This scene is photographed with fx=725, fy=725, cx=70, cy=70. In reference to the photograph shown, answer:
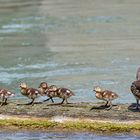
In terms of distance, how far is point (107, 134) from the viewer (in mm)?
11383

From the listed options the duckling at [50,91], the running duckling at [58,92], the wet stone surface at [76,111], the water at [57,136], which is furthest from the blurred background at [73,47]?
the water at [57,136]

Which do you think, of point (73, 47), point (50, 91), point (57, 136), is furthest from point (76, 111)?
point (73, 47)

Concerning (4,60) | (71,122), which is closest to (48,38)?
(4,60)

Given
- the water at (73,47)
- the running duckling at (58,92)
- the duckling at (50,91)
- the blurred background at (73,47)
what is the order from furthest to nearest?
the blurred background at (73,47) < the water at (73,47) < the duckling at (50,91) < the running duckling at (58,92)

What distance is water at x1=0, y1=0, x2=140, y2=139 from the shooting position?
18.2 m

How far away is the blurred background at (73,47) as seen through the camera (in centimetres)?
1834

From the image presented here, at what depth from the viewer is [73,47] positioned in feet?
82.4

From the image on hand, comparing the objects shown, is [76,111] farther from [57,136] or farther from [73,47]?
[73,47]

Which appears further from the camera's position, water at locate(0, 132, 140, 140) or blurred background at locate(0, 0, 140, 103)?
blurred background at locate(0, 0, 140, 103)

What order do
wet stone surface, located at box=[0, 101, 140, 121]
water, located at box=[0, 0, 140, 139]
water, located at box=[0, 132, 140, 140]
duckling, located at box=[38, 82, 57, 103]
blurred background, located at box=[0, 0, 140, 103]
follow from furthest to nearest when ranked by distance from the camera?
blurred background, located at box=[0, 0, 140, 103], water, located at box=[0, 0, 140, 139], duckling, located at box=[38, 82, 57, 103], wet stone surface, located at box=[0, 101, 140, 121], water, located at box=[0, 132, 140, 140]

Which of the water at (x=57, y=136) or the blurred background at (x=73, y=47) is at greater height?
the blurred background at (x=73, y=47)

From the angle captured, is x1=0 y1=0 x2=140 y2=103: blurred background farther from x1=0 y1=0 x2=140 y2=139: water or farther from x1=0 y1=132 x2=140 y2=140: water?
x1=0 y1=132 x2=140 y2=140: water

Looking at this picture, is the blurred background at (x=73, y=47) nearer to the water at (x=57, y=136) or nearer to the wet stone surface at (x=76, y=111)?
the wet stone surface at (x=76, y=111)

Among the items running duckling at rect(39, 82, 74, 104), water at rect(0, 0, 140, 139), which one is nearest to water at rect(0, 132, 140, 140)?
water at rect(0, 0, 140, 139)
